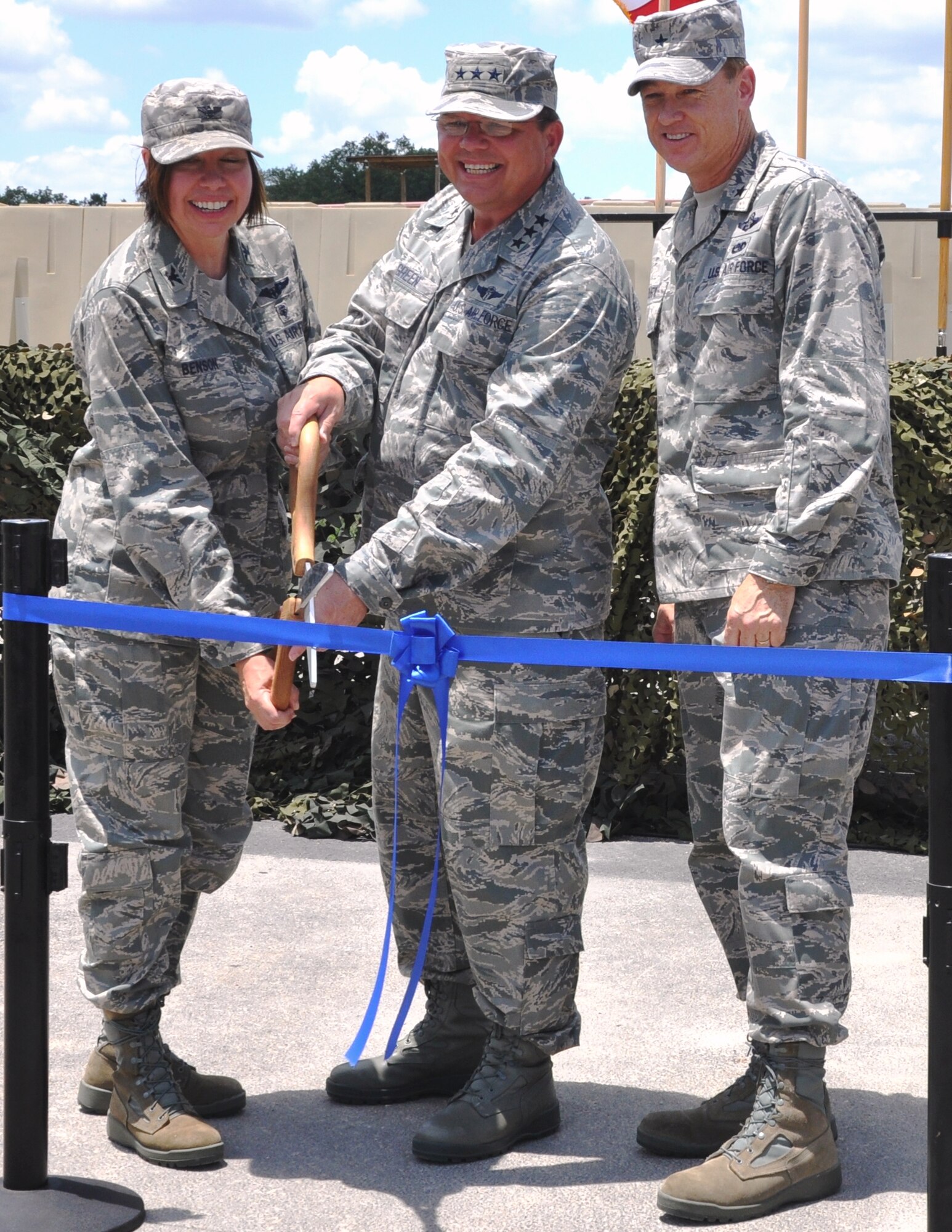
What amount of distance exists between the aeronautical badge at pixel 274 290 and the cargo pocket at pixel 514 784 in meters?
1.09

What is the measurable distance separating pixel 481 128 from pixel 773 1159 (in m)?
2.14

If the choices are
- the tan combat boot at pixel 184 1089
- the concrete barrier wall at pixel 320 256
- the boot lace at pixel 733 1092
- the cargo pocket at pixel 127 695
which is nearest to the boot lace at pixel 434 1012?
the tan combat boot at pixel 184 1089

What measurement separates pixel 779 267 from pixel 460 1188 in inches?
76.6

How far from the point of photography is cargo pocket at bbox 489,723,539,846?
324 cm

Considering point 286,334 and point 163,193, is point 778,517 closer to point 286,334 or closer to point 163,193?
point 286,334

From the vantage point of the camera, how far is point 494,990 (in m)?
3.32

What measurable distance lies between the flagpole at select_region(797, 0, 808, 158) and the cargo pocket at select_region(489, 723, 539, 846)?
7465mm

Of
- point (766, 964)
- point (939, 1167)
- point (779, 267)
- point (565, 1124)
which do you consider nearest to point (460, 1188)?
point (565, 1124)

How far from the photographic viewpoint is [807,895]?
117 inches

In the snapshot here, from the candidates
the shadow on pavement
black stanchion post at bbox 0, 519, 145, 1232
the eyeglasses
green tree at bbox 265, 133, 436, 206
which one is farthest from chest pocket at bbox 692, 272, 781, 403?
green tree at bbox 265, 133, 436, 206

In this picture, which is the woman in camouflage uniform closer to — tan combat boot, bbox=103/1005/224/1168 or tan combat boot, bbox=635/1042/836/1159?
tan combat boot, bbox=103/1005/224/1168

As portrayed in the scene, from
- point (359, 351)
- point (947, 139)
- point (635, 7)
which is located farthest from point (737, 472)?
point (947, 139)

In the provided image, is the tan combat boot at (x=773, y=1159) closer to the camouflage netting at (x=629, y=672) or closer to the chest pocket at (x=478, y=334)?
the chest pocket at (x=478, y=334)

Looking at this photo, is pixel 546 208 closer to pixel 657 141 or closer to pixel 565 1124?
pixel 657 141
